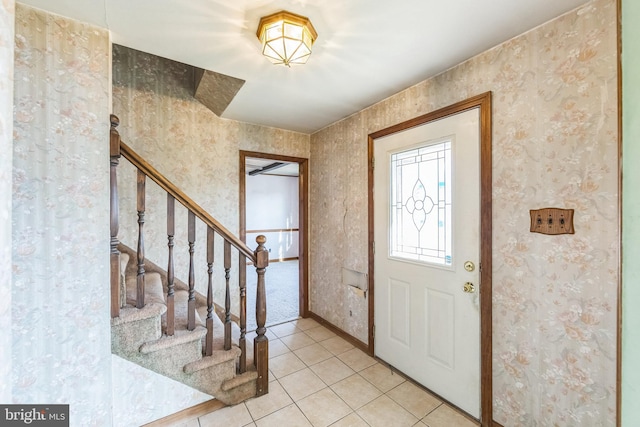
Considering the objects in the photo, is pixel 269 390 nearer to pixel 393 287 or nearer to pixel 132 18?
pixel 393 287

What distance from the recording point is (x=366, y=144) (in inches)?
100

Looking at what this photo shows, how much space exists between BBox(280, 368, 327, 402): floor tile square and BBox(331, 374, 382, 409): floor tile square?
14 centimetres

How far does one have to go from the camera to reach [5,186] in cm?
67

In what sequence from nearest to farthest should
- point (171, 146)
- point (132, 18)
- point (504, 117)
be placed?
point (132, 18) < point (504, 117) < point (171, 146)

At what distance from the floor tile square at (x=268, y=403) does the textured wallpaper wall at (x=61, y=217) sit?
0.83 meters

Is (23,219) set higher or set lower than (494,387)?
higher

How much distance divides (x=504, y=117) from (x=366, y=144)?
1.17m

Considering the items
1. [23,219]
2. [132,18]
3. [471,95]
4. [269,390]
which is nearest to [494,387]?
[269,390]

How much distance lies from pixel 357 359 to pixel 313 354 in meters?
0.42

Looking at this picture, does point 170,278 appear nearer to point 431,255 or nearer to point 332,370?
point 332,370

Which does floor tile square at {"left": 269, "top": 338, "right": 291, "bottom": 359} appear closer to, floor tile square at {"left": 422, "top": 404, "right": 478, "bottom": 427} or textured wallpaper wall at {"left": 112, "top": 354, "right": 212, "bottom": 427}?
Result: textured wallpaper wall at {"left": 112, "top": 354, "right": 212, "bottom": 427}

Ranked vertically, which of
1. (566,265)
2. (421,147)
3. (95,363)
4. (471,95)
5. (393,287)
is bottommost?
(95,363)

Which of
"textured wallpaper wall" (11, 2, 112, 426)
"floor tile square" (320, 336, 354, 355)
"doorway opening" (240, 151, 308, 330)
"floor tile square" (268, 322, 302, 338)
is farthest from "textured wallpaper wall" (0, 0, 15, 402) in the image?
"doorway opening" (240, 151, 308, 330)

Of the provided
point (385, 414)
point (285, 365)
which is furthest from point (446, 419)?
point (285, 365)
